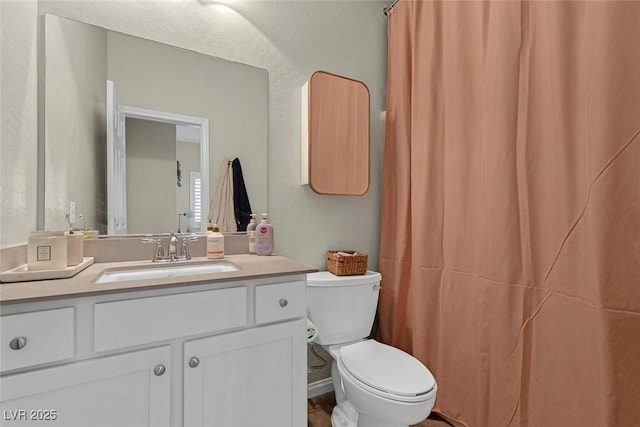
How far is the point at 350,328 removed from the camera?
5.16ft

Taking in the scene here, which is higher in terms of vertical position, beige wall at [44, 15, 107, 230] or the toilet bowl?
beige wall at [44, 15, 107, 230]

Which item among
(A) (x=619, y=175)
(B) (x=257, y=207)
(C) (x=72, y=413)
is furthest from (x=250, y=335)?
(A) (x=619, y=175)

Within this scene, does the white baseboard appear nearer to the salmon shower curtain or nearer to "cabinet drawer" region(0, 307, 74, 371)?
the salmon shower curtain

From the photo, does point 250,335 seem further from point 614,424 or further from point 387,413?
point 614,424

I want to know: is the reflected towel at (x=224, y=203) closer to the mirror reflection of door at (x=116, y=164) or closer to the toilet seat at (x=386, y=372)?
the mirror reflection of door at (x=116, y=164)

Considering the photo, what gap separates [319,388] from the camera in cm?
178

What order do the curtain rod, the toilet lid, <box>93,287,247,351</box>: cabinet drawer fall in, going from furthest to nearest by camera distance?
the curtain rod, the toilet lid, <box>93,287,247,351</box>: cabinet drawer

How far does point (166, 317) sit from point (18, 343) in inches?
12.6

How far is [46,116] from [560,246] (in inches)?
79.4

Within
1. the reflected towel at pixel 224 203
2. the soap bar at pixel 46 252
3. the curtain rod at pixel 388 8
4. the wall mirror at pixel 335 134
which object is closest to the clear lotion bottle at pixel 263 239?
the reflected towel at pixel 224 203

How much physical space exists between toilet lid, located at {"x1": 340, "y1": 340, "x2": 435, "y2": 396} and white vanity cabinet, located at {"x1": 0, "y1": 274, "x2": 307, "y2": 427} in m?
0.29

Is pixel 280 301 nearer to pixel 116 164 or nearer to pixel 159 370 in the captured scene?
pixel 159 370

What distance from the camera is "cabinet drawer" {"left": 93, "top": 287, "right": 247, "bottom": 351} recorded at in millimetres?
819

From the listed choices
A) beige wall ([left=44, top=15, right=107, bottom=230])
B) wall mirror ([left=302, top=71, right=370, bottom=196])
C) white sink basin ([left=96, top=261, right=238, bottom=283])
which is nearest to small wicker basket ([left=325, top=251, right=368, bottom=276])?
wall mirror ([left=302, top=71, right=370, bottom=196])
